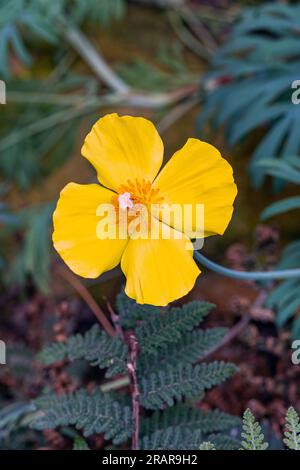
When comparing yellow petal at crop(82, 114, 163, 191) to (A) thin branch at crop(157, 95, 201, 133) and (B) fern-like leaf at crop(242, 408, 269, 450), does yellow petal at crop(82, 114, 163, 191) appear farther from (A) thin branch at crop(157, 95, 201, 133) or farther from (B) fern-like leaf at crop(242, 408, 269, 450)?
(A) thin branch at crop(157, 95, 201, 133)

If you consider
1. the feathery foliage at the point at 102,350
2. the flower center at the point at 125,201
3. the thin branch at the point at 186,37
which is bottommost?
the feathery foliage at the point at 102,350

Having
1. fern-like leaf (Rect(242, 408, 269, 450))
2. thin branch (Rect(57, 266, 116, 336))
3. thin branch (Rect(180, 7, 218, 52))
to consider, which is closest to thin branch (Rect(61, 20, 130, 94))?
thin branch (Rect(180, 7, 218, 52))

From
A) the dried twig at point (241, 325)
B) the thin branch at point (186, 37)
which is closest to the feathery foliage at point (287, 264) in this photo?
the dried twig at point (241, 325)

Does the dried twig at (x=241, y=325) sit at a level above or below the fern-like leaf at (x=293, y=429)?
above

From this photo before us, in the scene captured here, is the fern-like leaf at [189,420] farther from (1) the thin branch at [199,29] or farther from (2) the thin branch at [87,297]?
(1) the thin branch at [199,29]

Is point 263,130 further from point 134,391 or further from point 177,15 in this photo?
point 134,391

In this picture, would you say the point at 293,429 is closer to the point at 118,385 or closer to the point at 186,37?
the point at 118,385

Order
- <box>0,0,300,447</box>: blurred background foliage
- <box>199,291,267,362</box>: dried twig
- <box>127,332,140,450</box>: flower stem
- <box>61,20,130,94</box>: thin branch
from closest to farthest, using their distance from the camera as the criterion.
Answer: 1. <box>127,332,140,450</box>: flower stem
2. <box>199,291,267,362</box>: dried twig
3. <box>0,0,300,447</box>: blurred background foliage
4. <box>61,20,130,94</box>: thin branch
